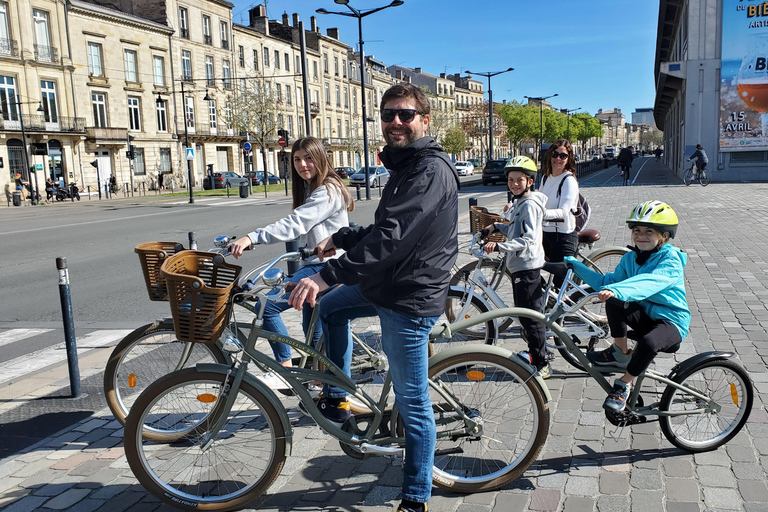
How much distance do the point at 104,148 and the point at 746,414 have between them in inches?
1839

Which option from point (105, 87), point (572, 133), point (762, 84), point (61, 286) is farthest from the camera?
point (572, 133)

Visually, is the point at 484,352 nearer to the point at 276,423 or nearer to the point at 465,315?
the point at 276,423

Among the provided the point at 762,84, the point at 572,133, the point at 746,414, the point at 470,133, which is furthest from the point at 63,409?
the point at 572,133

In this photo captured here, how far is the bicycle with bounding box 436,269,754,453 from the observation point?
3404mm

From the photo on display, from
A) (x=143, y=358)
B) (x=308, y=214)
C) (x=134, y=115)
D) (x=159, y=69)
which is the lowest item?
(x=143, y=358)

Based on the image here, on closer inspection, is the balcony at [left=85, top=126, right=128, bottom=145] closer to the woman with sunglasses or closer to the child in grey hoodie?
the woman with sunglasses

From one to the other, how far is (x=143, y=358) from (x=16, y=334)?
3.73 metres

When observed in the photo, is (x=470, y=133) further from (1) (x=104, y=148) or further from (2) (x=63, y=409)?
(2) (x=63, y=409)

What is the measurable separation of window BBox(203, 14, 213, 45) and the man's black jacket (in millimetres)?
55668

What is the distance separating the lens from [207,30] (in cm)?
5372

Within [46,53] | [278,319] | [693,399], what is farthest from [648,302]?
[46,53]

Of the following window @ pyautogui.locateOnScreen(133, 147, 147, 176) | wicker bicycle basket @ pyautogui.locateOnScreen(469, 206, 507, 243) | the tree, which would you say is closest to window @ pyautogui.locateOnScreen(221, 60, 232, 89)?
window @ pyautogui.locateOnScreen(133, 147, 147, 176)

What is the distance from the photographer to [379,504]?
9.99 ft

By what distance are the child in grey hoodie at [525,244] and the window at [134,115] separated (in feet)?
153
